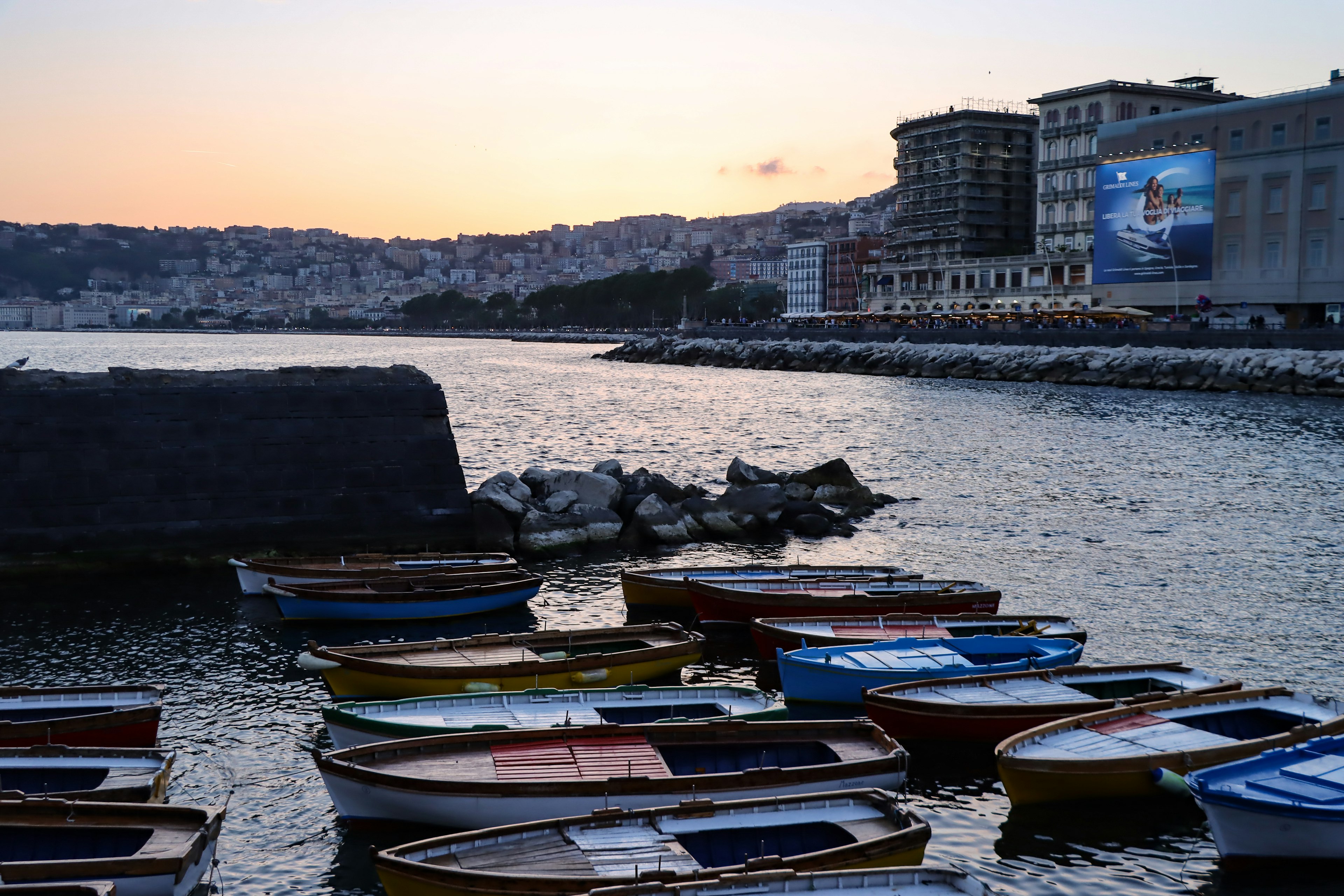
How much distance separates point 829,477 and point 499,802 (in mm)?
18914

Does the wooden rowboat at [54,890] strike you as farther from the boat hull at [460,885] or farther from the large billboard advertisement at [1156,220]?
the large billboard advertisement at [1156,220]

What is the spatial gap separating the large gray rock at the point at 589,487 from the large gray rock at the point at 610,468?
119 centimetres

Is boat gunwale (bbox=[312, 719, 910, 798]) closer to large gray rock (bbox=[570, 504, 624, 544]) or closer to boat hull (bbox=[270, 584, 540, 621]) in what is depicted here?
boat hull (bbox=[270, 584, 540, 621])

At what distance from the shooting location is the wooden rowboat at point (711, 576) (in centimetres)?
1659

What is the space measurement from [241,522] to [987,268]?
372 feet

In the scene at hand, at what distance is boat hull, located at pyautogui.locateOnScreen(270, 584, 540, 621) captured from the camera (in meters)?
15.7

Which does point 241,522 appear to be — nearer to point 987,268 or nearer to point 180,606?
point 180,606

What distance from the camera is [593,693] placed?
35.9 ft

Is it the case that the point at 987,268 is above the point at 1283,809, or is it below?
A: above

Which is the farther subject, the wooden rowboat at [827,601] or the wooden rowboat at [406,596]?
the wooden rowboat at [406,596]

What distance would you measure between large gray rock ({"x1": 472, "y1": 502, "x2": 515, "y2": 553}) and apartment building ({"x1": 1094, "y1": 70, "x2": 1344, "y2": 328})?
240 ft

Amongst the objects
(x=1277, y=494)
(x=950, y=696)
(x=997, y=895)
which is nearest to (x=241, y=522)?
(x=950, y=696)

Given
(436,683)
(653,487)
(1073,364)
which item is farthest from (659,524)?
(1073,364)

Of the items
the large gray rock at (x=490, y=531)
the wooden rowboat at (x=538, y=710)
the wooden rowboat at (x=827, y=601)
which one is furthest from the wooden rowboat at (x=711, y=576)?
the wooden rowboat at (x=538, y=710)
